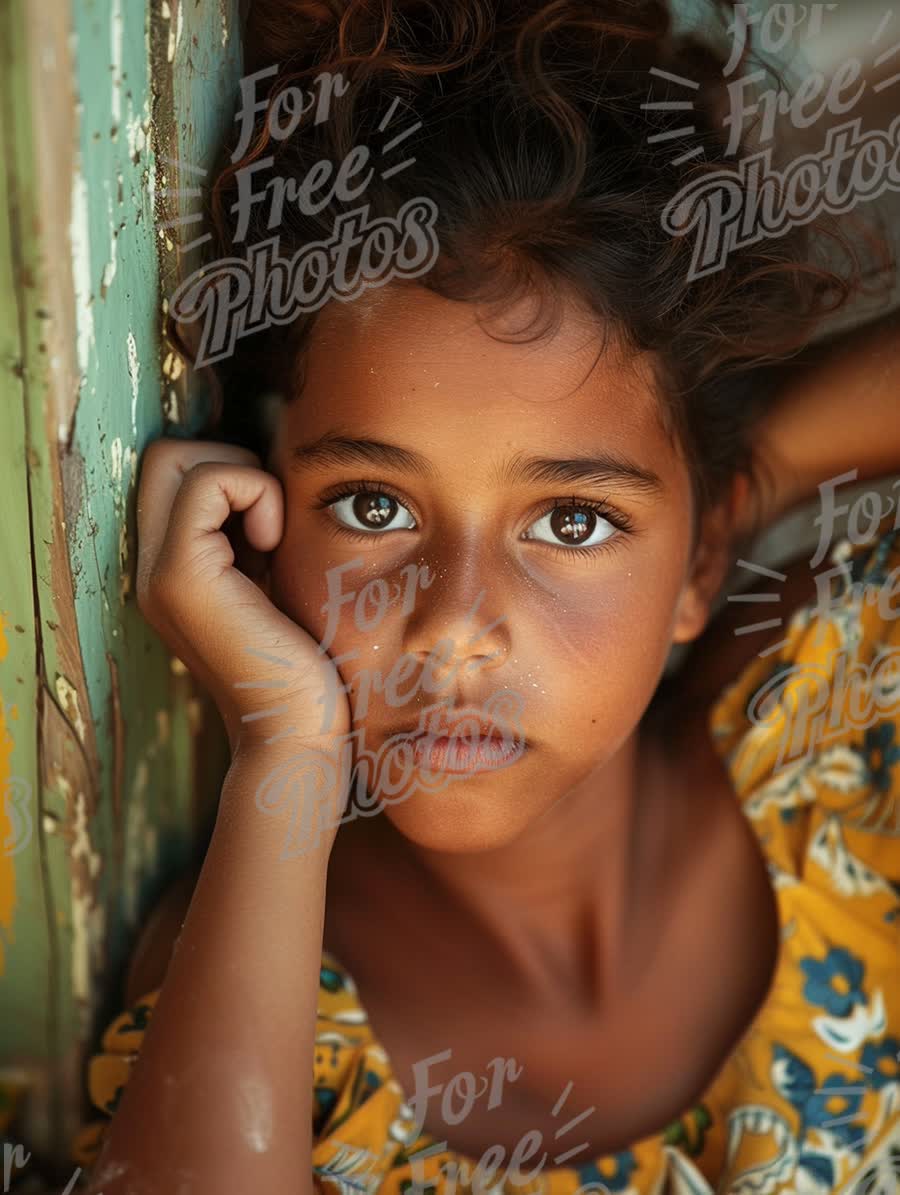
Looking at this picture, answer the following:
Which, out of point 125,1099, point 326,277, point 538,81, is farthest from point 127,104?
point 125,1099

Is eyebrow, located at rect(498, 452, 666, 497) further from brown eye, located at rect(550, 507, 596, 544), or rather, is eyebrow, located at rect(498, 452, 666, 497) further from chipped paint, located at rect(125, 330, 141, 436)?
chipped paint, located at rect(125, 330, 141, 436)

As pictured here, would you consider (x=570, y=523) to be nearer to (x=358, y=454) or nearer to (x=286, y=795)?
(x=358, y=454)

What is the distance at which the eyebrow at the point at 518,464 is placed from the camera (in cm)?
97

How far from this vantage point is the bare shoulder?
45.3 inches

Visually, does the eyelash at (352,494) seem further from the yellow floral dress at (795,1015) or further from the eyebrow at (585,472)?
the yellow floral dress at (795,1015)

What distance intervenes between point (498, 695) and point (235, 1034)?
333mm

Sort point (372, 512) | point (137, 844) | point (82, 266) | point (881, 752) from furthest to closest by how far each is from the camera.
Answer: point (881, 752) → point (137, 844) → point (372, 512) → point (82, 266)

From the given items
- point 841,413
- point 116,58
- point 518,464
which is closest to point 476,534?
point 518,464

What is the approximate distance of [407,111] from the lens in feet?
3.29

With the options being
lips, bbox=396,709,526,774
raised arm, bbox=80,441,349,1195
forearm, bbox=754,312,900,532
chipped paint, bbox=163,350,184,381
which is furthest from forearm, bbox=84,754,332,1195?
forearm, bbox=754,312,900,532

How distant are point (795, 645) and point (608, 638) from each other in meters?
0.37

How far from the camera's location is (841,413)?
1.31 metres

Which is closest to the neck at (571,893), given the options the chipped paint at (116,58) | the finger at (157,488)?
the finger at (157,488)

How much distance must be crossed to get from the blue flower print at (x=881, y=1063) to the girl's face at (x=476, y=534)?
413mm
